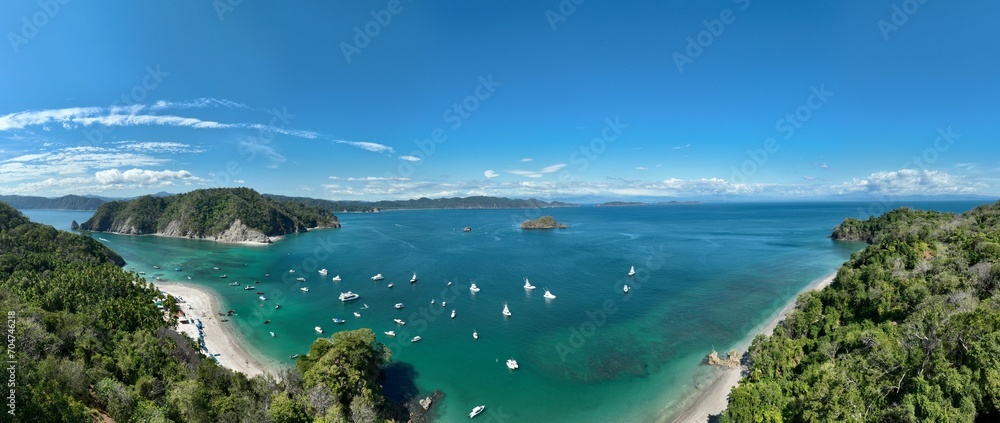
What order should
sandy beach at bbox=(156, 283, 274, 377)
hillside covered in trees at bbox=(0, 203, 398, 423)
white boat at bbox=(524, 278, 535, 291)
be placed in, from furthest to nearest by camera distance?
white boat at bbox=(524, 278, 535, 291)
sandy beach at bbox=(156, 283, 274, 377)
hillside covered in trees at bbox=(0, 203, 398, 423)

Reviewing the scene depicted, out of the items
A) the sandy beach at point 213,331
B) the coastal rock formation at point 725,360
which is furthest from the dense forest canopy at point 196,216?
the coastal rock formation at point 725,360

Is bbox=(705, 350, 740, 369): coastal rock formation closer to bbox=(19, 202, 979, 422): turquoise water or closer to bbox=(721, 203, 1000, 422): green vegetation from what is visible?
bbox=(19, 202, 979, 422): turquoise water

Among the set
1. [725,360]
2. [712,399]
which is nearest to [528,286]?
[725,360]

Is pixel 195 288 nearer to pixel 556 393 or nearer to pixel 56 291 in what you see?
pixel 56 291

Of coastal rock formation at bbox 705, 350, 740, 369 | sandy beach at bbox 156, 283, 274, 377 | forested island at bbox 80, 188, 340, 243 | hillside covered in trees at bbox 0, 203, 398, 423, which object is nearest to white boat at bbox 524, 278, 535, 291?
coastal rock formation at bbox 705, 350, 740, 369

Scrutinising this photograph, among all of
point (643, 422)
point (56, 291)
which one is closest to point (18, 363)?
point (56, 291)
